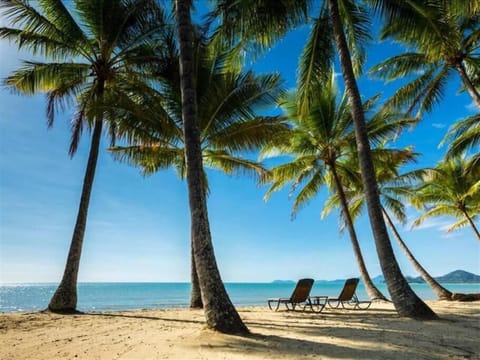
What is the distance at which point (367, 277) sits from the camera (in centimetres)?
1402

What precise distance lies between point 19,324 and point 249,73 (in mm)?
8889

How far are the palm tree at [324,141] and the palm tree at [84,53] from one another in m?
6.43

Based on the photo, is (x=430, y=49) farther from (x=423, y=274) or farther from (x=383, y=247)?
(x=423, y=274)

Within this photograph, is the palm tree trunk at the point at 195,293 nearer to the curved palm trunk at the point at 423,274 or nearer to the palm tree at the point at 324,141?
the palm tree at the point at 324,141

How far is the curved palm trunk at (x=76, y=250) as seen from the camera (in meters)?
9.28

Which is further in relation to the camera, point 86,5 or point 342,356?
point 86,5

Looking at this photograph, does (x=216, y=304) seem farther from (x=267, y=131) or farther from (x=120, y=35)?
(x=120, y=35)

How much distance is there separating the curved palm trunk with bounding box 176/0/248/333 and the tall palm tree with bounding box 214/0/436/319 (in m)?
3.09

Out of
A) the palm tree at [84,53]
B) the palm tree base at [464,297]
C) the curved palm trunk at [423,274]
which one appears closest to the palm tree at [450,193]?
the curved palm trunk at [423,274]

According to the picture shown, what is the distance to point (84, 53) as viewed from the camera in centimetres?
1094

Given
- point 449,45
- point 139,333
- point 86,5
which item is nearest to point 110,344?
point 139,333

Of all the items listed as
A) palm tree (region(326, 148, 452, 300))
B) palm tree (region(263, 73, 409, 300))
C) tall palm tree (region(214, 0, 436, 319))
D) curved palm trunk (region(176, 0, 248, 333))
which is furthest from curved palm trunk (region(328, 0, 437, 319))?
palm tree (region(326, 148, 452, 300))

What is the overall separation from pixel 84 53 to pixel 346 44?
8.03 metres

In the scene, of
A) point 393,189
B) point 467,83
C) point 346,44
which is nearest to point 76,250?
point 346,44
